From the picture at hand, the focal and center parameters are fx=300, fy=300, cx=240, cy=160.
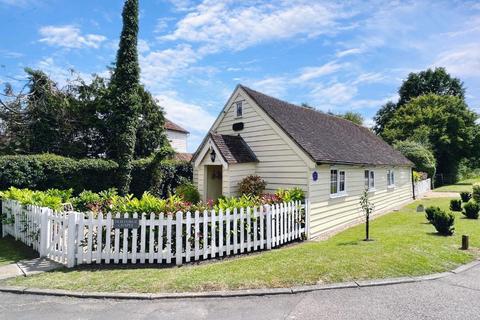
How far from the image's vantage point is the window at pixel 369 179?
16.7 m

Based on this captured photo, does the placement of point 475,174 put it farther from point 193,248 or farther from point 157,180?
point 193,248

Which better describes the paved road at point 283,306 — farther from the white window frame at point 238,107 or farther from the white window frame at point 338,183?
the white window frame at point 238,107

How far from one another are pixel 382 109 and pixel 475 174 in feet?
65.6

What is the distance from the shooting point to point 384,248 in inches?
335

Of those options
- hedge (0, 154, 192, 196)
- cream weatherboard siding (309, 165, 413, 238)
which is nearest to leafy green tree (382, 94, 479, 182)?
cream weatherboard siding (309, 165, 413, 238)

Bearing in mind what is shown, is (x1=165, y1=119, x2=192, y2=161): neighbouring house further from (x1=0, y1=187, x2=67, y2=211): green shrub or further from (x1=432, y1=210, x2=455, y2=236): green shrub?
(x1=432, y1=210, x2=455, y2=236): green shrub

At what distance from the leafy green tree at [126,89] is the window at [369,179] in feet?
48.9

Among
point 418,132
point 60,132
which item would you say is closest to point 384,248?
point 60,132

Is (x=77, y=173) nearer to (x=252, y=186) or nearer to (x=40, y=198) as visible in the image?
(x=40, y=198)

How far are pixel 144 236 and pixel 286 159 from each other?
7028 millimetres

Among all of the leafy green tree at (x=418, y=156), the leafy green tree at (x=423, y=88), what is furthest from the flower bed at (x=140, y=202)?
the leafy green tree at (x=423, y=88)

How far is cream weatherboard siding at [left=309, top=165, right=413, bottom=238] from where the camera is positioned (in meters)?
12.0

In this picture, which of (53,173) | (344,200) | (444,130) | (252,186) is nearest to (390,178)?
(344,200)

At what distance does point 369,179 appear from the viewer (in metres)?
17.0
